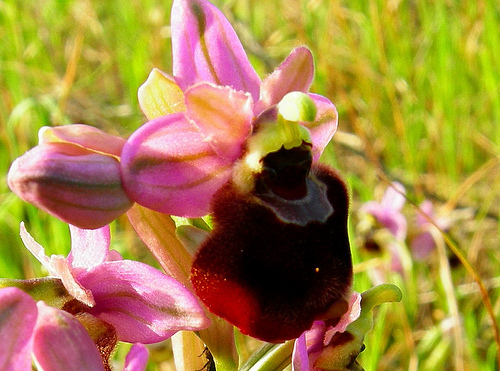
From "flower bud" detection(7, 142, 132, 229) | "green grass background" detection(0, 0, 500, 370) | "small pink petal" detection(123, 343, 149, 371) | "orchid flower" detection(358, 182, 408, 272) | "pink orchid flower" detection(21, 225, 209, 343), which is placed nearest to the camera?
"flower bud" detection(7, 142, 132, 229)

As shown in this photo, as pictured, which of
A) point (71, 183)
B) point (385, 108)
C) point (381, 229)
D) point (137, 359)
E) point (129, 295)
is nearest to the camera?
point (71, 183)

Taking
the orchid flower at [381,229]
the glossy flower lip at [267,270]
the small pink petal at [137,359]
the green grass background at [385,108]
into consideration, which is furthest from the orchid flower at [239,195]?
the orchid flower at [381,229]

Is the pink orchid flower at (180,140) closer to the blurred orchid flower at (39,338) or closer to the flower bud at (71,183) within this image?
the flower bud at (71,183)

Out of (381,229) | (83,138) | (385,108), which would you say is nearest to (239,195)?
(83,138)

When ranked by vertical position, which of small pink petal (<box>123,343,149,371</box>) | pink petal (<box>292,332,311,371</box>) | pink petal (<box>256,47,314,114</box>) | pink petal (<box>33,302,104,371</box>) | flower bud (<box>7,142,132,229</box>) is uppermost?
flower bud (<box>7,142,132,229</box>)

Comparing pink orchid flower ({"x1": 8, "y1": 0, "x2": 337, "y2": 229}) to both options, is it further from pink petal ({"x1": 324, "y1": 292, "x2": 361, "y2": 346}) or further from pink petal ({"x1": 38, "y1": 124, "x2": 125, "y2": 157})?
pink petal ({"x1": 324, "y1": 292, "x2": 361, "y2": 346})

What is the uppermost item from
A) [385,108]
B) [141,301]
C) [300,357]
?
[141,301]

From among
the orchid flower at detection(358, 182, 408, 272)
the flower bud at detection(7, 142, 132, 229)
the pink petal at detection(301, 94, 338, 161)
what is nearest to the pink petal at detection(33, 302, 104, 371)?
the flower bud at detection(7, 142, 132, 229)

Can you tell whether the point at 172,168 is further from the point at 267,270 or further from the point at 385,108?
the point at 385,108
